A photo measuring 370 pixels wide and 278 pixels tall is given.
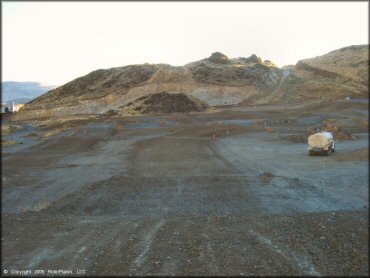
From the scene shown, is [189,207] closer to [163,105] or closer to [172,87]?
[163,105]

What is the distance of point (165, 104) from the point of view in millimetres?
81250

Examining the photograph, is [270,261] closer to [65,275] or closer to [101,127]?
[65,275]

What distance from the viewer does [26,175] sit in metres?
24.8

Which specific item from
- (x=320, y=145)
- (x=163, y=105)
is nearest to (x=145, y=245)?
(x=320, y=145)

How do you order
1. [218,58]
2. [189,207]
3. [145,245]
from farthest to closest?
[218,58] → [189,207] → [145,245]

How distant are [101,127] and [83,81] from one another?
41.1 m

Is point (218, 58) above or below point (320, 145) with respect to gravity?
above

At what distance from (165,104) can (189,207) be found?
64407mm

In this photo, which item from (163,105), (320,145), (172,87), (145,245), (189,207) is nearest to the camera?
(145,245)

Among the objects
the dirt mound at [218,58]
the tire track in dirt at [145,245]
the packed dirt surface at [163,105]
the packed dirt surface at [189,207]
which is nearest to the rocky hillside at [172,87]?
the packed dirt surface at [163,105]

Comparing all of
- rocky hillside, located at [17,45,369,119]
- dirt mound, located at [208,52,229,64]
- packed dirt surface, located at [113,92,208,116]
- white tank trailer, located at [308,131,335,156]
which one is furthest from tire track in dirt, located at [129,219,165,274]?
dirt mound, located at [208,52,229,64]

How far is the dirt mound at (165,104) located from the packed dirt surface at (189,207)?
35.3 meters

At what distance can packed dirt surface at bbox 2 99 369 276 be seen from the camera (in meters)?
8.92

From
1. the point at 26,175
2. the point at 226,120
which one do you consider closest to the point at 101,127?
the point at 226,120
